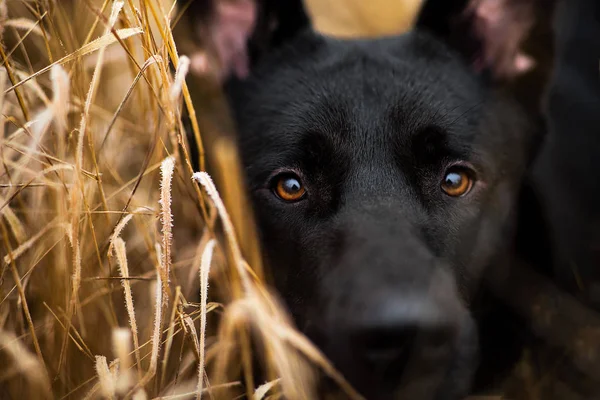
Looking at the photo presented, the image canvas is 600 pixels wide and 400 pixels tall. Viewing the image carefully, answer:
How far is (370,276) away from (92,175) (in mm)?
803

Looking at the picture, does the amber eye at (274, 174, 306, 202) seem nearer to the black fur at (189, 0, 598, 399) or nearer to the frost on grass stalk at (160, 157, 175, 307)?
the black fur at (189, 0, 598, 399)

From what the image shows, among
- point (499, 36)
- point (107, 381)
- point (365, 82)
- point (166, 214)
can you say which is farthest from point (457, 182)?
point (107, 381)

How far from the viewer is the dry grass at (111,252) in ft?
4.92

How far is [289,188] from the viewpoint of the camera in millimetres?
1982

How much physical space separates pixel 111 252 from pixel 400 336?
0.80m

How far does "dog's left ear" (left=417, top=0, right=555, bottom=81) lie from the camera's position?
7.54ft

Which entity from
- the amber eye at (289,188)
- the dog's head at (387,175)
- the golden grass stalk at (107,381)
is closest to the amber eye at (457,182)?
the dog's head at (387,175)

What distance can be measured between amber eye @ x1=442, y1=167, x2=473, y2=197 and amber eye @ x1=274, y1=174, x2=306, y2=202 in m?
0.46

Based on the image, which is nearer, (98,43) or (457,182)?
(98,43)

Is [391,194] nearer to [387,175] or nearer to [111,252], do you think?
[387,175]

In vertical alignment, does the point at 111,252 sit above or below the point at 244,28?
below

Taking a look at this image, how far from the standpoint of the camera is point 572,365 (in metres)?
2.32

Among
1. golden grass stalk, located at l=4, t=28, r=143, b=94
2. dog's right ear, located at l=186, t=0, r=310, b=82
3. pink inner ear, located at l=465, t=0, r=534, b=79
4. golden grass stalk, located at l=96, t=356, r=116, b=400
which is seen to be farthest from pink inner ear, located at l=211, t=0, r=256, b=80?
golden grass stalk, located at l=96, t=356, r=116, b=400

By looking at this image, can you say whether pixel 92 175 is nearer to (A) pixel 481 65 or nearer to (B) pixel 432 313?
(B) pixel 432 313
